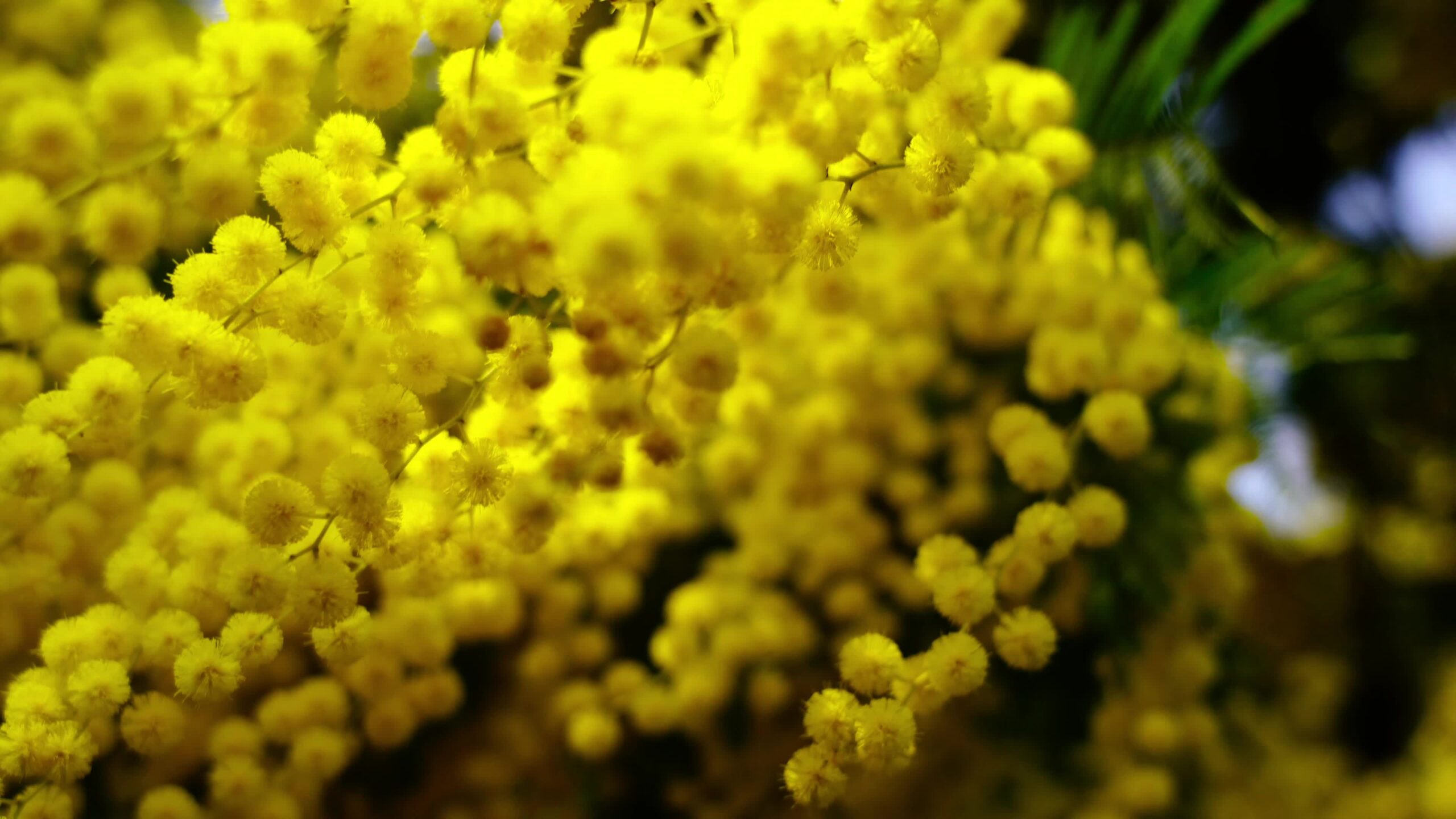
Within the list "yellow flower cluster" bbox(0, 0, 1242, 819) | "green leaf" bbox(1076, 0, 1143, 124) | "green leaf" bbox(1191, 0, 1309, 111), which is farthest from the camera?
"green leaf" bbox(1076, 0, 1143, 124)

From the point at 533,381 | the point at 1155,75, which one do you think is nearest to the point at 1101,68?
the point at 1155,75

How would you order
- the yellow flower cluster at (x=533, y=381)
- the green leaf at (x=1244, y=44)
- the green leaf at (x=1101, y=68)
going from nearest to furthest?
the yellow flower cluster at (x=533, y=381)
the green leaf at (x=1244, y=44)
the green leaf at (x=1101, y=68)

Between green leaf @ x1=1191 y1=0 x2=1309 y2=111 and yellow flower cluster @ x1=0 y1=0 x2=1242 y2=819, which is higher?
green leaf @ x1=1191 y1=0 x2=1309 y2=111

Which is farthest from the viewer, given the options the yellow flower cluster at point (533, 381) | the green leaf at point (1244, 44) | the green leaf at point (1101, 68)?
the green leaf at point (1101, 68)

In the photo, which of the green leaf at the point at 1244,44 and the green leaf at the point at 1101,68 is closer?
the green leaf at the point at 1244,44

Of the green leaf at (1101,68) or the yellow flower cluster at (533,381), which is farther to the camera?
the green leaf at (1101,68)

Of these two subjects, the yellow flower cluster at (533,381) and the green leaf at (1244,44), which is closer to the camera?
the yellow flower cluster at (533,381)

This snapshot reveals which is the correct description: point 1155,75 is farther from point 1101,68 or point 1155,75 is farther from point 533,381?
point 533,381

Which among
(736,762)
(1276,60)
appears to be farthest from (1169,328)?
(1276,60)

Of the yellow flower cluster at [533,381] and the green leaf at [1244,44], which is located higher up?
the green leaf at [1244,44]

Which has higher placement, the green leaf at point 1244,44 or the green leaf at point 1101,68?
the green leaf at point 1244,44
